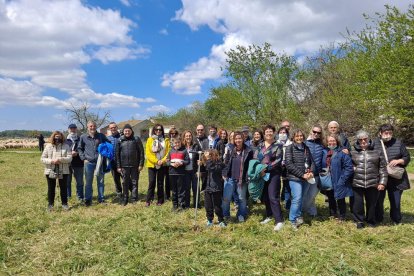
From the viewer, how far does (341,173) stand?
6453 millimetres

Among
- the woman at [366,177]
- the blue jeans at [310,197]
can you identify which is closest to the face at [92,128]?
the blue jeans at [310,197]

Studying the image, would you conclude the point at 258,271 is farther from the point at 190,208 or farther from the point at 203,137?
the point at 203,137

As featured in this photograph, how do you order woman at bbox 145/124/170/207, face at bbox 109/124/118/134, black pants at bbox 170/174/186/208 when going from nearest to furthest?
black pants at bbox 170/174/186/208 < woman at bbox 145/124/170/207 < face at bbox 109/124/118/134

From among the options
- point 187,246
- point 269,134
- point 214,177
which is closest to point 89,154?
point 214,177

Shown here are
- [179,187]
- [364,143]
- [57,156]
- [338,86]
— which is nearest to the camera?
[364,143]

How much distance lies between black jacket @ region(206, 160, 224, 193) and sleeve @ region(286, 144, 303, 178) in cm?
129

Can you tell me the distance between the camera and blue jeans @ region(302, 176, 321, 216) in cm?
680

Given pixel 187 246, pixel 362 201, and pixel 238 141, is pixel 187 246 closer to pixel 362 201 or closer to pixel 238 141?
pixel 238 141

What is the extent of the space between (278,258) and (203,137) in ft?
13.8

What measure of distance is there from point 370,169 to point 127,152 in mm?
5408

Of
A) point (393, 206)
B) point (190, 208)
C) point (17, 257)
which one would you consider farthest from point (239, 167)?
point (17, 257)

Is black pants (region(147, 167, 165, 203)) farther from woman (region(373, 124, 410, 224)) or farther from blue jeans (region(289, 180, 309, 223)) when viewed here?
woman (region(373, 124, 410, 224))

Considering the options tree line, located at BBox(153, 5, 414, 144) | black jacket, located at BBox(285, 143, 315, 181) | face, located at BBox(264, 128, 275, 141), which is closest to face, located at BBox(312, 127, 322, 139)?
black jacket, located at BBox(285, 143, 315, 181)

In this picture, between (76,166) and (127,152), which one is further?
(76,166)
